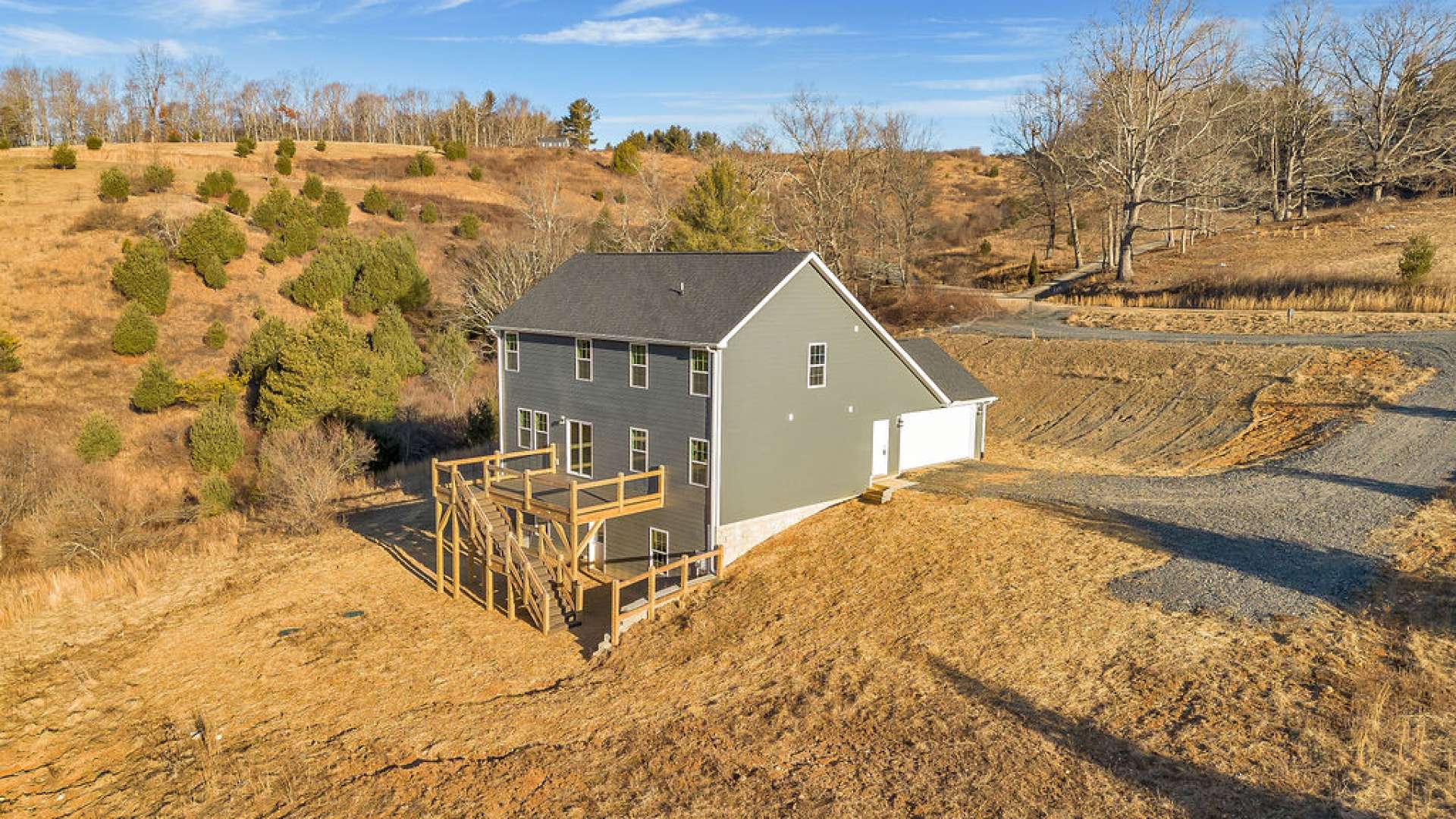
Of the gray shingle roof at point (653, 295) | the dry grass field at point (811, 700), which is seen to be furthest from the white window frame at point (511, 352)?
the dry grass field at point (811, 700)

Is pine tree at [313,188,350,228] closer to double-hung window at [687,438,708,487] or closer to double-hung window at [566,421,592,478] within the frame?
double-hung window at [566,421,592,478]

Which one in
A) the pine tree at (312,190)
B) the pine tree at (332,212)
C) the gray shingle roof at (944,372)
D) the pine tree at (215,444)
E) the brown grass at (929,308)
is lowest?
the pine tree at (215,444)

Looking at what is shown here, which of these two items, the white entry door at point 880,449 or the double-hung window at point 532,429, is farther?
the double-hung window at point 532,429

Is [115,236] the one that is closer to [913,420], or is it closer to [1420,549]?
[913,420]

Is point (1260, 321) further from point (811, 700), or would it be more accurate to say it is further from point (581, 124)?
point (581, 124)

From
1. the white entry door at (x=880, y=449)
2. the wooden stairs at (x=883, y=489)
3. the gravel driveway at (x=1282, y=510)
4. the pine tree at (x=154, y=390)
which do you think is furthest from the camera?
the pine tree at (x=154, y=390)

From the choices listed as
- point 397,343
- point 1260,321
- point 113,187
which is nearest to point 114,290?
point 113,187

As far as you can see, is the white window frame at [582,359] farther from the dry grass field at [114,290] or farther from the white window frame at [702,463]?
the dry grass field at [114,290]
